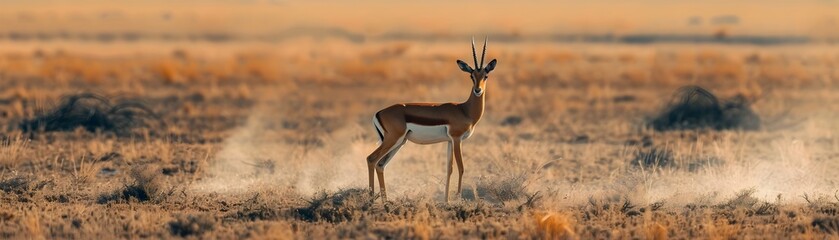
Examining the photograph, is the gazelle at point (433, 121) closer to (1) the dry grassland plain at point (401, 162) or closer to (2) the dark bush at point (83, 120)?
(1) the dry grassland plain at point (401, 162)

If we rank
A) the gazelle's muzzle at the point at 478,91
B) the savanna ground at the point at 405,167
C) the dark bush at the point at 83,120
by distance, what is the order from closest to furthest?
the savanna ground at the point at 405,167
the gazelle's muzzle at the point at 478,91
the dark bush at the point at 83,120

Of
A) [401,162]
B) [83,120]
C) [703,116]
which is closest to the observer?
[401,162]

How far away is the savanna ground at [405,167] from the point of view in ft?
36.0

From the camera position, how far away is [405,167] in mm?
15719

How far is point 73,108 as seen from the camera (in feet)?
64.8

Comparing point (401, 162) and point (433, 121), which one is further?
point (401, 162)

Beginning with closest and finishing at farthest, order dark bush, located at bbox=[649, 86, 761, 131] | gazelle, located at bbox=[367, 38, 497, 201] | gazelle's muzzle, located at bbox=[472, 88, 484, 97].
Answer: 1. gazelle's muzzle, located at bbox=[472, 88, 484, 97]
2. gazelle, located at bbox=[367, 38, 497, 201]
3. dark bush, located at bbox=[649, 86, 761, 131]

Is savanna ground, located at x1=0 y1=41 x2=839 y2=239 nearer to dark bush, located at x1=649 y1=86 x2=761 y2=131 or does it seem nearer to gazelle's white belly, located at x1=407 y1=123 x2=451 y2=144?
dark bush, located at x1=649 y1=86 x2=761 y2=131

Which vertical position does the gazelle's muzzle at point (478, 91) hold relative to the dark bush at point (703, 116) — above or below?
above

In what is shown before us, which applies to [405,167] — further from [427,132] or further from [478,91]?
[478,91]

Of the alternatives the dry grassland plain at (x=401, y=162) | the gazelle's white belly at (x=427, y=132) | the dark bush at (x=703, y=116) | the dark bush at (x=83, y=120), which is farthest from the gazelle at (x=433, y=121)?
the dark bush at (x=703, y=116)

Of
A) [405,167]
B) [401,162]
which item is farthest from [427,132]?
[401,162]

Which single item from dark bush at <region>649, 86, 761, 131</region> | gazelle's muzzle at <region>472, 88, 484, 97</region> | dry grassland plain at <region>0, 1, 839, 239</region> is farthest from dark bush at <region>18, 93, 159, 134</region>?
gazelle's muzzle at <region>472, 88, 484, 97</region>

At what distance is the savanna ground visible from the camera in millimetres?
10969
